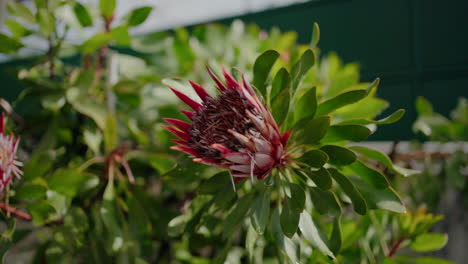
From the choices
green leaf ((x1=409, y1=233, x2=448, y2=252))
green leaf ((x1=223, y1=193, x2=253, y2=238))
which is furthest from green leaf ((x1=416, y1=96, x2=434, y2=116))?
green leaf ((x1=223, y1=193, x2=253, y2=238))

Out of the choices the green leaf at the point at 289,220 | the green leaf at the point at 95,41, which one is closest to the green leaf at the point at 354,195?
the green leaf at the point at 289,220

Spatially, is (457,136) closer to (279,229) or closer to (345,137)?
(345,137)

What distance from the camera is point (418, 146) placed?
4.40 ft

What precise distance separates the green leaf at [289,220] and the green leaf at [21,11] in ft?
2.86

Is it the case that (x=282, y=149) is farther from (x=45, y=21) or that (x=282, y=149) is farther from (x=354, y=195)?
(x=45, y=21)

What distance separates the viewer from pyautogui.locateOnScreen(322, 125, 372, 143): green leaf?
1.97 feet

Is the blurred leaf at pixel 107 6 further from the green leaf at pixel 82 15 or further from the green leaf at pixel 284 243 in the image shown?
the green leaf at pixel 284 243

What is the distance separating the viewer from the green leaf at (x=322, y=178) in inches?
22.3

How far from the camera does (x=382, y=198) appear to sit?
63 cm

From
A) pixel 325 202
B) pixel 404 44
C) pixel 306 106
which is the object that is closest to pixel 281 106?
pixel 306 106

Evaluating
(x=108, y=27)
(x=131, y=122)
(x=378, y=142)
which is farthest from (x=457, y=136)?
(x=108, y=27)

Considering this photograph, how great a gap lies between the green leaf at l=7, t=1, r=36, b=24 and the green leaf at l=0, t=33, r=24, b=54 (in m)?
0.11

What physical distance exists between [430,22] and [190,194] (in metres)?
1.31

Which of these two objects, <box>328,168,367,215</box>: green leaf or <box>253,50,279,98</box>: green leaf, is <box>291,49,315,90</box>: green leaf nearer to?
<box>253,50,279,98</box>: green leaf
